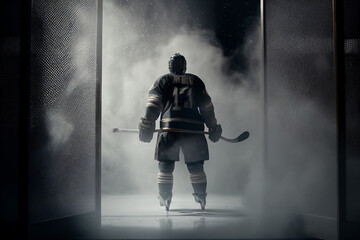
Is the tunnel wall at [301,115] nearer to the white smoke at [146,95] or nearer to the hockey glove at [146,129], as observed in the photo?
the hockey glove at [146,129]

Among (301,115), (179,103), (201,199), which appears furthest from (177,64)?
(301,115)

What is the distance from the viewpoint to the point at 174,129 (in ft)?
13.1

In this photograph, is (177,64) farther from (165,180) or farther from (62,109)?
(62,109)

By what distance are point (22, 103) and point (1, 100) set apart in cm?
17

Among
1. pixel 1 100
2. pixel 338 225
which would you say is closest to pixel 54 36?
pixel 1 100

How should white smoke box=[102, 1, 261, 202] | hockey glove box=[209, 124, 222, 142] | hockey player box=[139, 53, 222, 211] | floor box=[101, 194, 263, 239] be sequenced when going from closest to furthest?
1. floor box=[101, 194, 263, 239]
2. hockey player box=[139, 53, 222, 211]
3. hockey glove box=[209, 124, 222, 142]
4. white smoke box=[102, 1, 261, 202]

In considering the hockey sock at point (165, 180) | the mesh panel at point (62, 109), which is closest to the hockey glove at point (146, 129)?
the hockey sock at point (165, 180)

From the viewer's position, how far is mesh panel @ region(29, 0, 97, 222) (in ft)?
9.12

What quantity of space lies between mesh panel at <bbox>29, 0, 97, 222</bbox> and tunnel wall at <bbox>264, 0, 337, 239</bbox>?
1.43 m

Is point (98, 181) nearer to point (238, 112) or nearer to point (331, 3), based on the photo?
point (331, 3)

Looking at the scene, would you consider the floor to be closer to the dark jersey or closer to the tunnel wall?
the tunnel wall

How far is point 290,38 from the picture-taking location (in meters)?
3.40

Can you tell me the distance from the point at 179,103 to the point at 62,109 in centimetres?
133

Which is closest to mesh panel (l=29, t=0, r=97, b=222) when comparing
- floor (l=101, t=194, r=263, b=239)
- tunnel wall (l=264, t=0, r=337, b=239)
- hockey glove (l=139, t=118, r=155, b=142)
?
floor (l=101, t=194, r=263, b=239)
